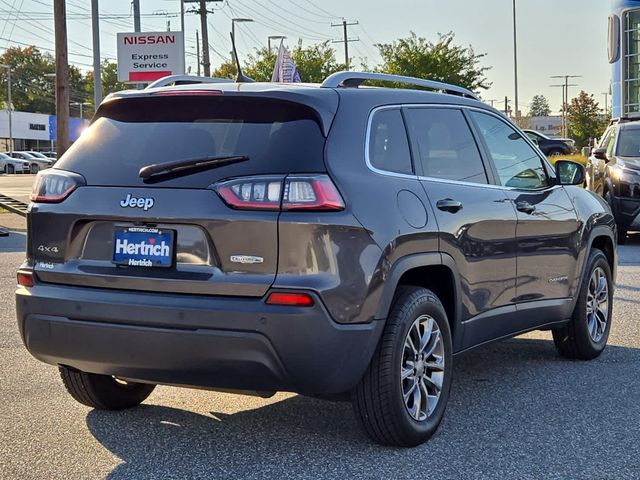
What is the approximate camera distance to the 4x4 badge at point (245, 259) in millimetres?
4008

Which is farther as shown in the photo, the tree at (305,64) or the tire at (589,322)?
the tree at (305,64)

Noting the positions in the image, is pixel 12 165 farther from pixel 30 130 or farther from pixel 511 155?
pixel 511 155

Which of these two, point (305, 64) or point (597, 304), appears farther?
point (305, 64)

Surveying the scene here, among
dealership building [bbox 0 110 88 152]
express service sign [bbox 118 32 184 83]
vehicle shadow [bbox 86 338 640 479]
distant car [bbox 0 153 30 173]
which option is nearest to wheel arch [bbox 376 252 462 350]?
vehicle shadow [bbox 86 338 640 479]

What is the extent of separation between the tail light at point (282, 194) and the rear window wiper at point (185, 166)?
4.6 inches

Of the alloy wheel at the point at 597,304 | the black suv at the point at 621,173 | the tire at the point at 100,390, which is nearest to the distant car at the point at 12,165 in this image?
the black suv at the point at 621,173

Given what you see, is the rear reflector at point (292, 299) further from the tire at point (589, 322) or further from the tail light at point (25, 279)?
the tire at point (589, 322)

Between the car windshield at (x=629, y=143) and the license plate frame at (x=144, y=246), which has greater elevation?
the car windshield at (x=629, y=143)

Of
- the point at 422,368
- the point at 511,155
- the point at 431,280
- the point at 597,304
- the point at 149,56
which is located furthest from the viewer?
the point at 149,56

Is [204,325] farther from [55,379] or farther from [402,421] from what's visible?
[55,379]

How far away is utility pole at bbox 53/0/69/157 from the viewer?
75.8 ft

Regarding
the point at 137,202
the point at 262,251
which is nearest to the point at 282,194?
the point at 262,251

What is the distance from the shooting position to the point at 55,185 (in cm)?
449

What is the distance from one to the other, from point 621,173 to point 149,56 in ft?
54.9
